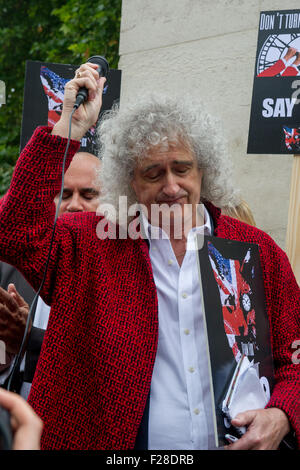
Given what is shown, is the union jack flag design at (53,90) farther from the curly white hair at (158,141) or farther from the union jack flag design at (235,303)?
the union jack flag design at (235,303)

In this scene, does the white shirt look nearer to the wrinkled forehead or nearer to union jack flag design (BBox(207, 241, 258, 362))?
union jack flag design (BBox(207, 241, 258, 362))

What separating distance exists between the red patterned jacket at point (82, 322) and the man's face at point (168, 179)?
0.71 ft

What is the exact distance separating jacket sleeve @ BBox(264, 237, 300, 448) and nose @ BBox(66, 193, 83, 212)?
47.4 inches

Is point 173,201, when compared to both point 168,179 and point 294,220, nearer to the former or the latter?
point 168,179

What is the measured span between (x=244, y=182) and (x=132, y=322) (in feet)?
7.00

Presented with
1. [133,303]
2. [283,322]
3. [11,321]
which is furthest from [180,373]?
[11,321]

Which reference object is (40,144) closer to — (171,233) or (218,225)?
(171,233)

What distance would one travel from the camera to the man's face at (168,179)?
2162 mm

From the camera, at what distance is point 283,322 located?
2.15m

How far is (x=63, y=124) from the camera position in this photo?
6.70ft

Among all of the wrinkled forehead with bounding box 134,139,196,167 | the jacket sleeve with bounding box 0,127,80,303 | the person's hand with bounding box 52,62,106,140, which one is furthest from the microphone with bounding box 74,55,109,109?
the wrinkled forehead with bounding box 134,139,196,167

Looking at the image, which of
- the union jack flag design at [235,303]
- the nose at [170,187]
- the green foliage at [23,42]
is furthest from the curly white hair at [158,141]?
the green foliage at [23,42]

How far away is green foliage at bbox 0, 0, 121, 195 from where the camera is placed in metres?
8.60
